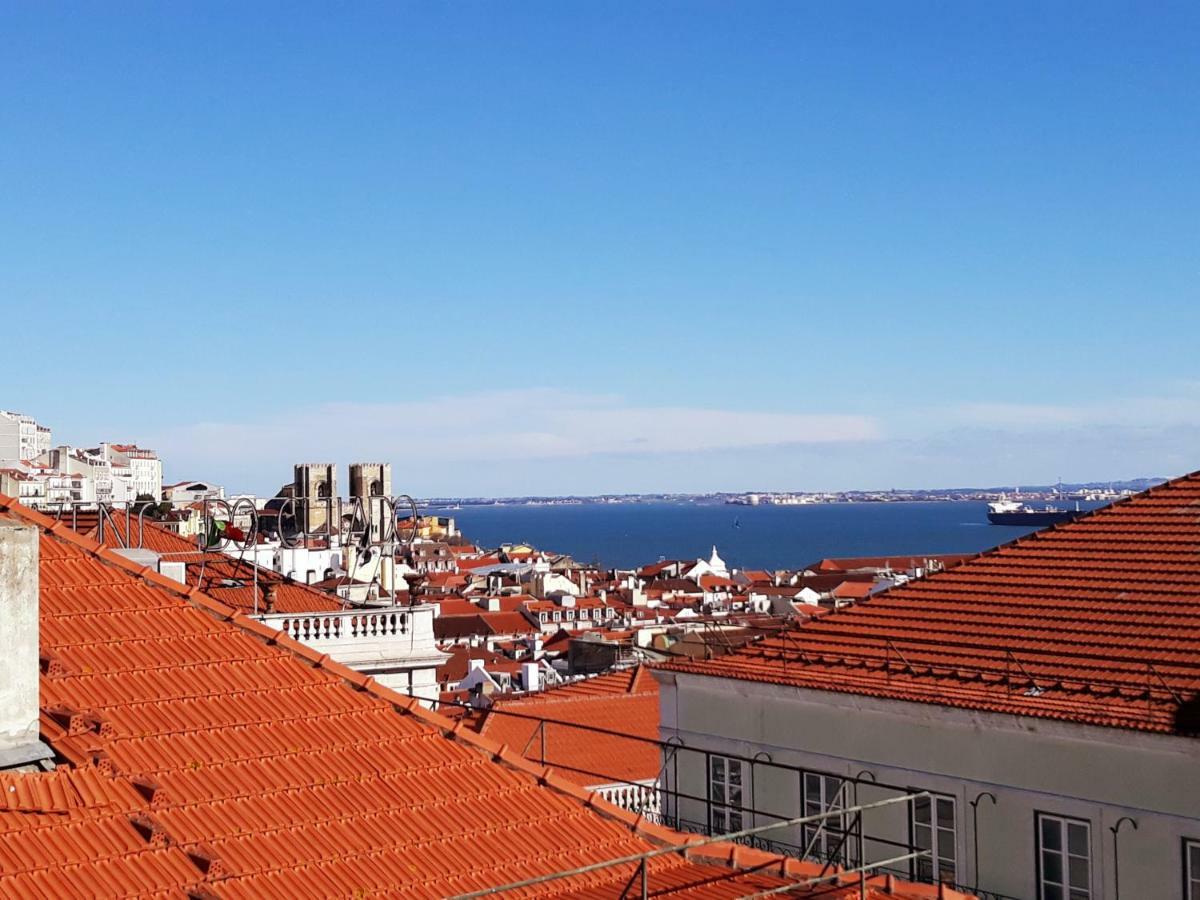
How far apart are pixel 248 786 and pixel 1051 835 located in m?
7.55

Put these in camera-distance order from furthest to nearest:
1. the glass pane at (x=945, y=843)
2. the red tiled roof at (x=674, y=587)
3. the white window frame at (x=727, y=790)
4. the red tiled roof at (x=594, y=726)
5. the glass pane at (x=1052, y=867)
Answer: the red tiled roof at (x=674, y=587) → the red tiled roof at (x=594, y=726) → the white window frame at (x=727, y=790) → the glass pane at (x=945, y=843) → the glass pane at (x=1052, y=867)

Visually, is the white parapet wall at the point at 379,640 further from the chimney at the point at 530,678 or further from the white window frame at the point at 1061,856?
the chimney at the point at 530,678

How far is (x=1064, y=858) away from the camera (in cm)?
1241

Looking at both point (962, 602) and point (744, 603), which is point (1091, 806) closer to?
point (962, 602)

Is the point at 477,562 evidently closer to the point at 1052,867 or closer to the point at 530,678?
the point at 530,678

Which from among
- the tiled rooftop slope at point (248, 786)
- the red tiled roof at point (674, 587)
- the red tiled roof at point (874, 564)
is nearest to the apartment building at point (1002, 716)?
the tiled rooftop slope at point (248, 786)

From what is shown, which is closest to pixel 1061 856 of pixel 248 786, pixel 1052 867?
pixel 1052 867

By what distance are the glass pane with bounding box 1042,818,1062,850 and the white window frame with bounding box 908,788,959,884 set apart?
Result: 2.70ft

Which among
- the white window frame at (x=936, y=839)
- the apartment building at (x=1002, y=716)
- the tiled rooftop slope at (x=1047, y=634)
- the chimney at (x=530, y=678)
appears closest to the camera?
the apartment building at (x=1002, y=716)

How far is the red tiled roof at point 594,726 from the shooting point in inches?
1004

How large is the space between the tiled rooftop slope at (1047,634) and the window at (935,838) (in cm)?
103

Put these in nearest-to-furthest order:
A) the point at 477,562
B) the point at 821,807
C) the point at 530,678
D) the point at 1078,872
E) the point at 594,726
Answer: the point at 1078,872, the point at 821,807, the point at 594,726, the point at 530,678, the point at 477,562

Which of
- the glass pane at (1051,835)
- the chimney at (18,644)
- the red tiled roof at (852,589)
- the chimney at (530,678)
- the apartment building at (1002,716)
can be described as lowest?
the red tiled roof at (852,589)

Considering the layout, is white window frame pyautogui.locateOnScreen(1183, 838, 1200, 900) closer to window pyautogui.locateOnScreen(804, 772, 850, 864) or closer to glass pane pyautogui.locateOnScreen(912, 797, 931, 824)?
glass pane pyautogui.locateOnScreen(912, 797, 931, 824)
